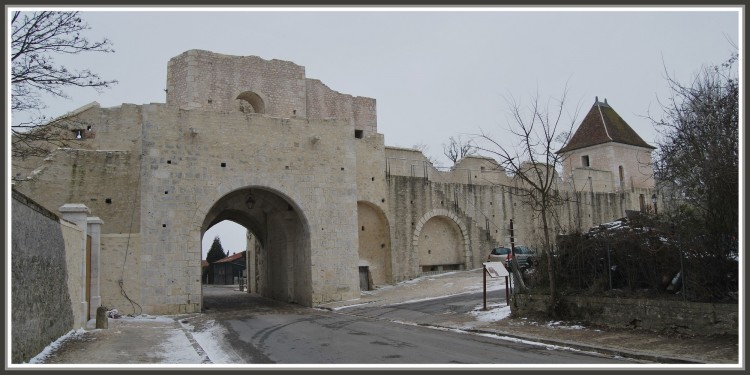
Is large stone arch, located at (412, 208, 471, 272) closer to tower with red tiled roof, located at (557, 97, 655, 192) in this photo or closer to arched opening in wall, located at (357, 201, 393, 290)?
arched opening in wall, located at (357, 201, 393, 290)

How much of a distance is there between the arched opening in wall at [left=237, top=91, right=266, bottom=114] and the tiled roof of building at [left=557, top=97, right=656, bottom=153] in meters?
21.6

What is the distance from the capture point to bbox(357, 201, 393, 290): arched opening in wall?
27234 millimetres

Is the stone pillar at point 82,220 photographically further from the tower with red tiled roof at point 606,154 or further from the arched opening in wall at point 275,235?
the tower with red tiled roof at point 606,154

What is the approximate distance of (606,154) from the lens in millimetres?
40719

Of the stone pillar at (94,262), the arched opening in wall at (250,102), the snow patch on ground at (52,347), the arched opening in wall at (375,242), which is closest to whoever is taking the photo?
the snow patch on ground at (52,347)

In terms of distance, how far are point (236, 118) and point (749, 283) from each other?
16526 mm

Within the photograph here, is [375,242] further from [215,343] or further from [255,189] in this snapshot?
[215,343]

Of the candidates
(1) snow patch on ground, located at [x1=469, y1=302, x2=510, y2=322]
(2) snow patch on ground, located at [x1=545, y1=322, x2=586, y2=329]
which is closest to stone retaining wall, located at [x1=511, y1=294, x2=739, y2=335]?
(2) snow patch on ground, located at [x1=545, y1=322, x2=586, y2=329]

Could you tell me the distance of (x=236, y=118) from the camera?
21141 millimetres

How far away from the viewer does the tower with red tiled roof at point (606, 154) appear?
3919cm

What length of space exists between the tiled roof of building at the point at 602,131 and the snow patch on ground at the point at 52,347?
34.2m

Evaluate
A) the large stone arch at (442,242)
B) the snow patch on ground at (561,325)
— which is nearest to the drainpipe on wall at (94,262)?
the snow patch on ground at (561,325)

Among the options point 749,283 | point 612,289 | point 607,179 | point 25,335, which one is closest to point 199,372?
point 25,335

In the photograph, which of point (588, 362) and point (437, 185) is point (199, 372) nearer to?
point (588, 362)
